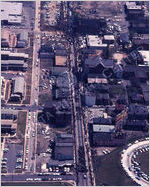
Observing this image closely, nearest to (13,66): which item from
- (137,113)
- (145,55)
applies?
(137,113)

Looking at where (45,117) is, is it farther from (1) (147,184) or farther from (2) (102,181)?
(1) (147,184)

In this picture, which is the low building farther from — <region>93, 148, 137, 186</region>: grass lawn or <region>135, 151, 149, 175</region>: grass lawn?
<region>93, 148, 137, 186</region>: grass lawn

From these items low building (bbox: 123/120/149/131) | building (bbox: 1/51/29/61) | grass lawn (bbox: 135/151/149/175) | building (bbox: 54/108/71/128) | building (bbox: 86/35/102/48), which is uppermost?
building (bbox: 86/35/102/48)

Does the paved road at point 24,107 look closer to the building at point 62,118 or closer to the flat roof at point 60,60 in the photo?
the building at point 62,118

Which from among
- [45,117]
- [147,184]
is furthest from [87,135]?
[147,184]

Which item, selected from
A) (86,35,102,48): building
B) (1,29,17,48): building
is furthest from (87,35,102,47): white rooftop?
(1,29,17,48): building

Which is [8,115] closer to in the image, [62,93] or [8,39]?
[62,93]
